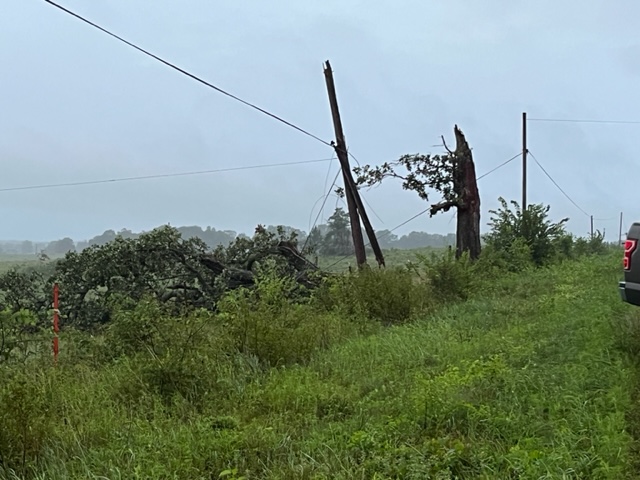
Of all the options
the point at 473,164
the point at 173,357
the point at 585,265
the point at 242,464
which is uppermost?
the point at 473,164

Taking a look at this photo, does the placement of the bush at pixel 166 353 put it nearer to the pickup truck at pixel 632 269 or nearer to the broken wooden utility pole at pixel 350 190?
the pickup truck at pixel 632 269

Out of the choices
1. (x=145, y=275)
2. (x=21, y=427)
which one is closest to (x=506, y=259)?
(x=145, y=275)

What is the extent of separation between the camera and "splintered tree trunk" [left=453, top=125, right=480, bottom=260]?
16344mm

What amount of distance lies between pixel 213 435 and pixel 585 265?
43.3 feet

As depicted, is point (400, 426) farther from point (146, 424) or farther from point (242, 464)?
point (146, 424)

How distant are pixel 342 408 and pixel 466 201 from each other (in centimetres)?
1231

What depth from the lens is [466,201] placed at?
53.7 feet

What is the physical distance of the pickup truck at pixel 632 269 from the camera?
5801mm

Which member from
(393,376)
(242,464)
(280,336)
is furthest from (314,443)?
(280,336)

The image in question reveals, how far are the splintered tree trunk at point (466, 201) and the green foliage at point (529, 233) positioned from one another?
1.69 metres

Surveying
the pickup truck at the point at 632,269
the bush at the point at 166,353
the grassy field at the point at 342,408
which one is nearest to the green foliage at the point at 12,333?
the grassy field at the point at 342,408

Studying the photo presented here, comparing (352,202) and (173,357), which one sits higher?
(352,202)

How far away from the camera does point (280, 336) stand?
720cm

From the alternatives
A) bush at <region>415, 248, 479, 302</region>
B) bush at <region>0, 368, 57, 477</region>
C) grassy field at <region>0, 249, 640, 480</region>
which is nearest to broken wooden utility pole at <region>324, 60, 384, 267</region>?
bush at <region>415, 248, 479, 302</region>
